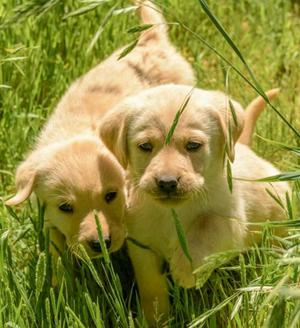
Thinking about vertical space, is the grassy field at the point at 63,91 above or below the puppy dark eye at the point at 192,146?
below

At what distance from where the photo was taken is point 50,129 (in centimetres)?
438

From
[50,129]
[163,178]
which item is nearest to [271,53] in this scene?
[50,129]

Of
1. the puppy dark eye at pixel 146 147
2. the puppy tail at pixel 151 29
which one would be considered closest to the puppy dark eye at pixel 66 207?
the puppy dark eye at pixel 146 147

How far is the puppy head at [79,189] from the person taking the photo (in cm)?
356

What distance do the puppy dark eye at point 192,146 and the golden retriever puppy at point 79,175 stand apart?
446mm

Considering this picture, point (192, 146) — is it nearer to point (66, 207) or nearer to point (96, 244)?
point (96, 244)

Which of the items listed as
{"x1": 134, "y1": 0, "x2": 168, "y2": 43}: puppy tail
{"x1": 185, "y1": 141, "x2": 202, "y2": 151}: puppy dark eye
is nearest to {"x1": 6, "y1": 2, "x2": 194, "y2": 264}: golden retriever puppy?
{"x1": 185, "y1": 141, "x2": 202, "y2": 151}: puppy dark eye

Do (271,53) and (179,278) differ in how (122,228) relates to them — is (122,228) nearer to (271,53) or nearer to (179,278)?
(179,278)

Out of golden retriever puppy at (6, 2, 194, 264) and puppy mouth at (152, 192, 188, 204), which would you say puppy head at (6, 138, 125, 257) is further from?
puppy mouth at (152, 192, 188, 204)

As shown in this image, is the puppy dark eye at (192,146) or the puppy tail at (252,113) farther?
the puppy tail at (252,113)

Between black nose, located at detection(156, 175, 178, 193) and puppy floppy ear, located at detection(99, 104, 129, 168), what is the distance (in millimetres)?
437

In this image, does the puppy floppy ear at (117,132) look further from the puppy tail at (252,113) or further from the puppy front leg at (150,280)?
the puppy tail at (252,113)

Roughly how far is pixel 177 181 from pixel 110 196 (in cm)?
53

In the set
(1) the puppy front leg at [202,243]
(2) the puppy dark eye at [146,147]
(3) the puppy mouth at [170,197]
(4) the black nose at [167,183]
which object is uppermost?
(2) the puppy dark eye at [146,147]
